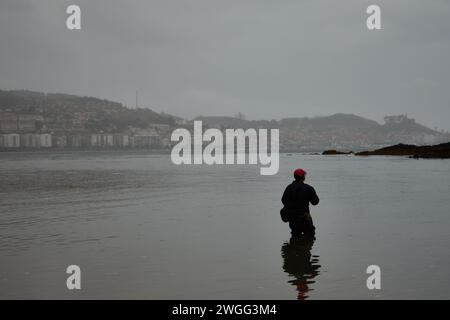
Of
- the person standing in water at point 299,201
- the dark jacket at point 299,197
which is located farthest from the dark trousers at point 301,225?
the dark jacket at point 299,197

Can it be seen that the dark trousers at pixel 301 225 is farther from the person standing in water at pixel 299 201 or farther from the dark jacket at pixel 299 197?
the dark jacket at pixel 299 197

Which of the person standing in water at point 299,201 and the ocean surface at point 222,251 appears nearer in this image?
the ocean surface at point 222,251

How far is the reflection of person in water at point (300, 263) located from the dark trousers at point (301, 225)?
248mm

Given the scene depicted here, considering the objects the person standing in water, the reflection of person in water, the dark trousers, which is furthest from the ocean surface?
the person standing in water

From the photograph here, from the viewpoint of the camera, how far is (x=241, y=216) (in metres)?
17.2

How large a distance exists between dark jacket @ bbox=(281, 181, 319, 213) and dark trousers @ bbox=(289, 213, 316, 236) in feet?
0.75

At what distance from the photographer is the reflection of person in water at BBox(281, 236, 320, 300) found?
8.27m

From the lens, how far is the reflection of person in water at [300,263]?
325 inches

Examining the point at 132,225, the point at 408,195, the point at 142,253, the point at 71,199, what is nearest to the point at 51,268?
the point at 142,253

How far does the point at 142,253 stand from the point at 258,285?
3.66 metres

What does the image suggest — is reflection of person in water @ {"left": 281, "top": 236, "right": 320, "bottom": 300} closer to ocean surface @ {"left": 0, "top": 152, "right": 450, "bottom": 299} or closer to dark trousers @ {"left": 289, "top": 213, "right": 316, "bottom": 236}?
ocean surface @ {"left": 0, "top": 152, "right": 450, "bottom": 299}

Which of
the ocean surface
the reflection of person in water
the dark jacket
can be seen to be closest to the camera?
the ocean surface

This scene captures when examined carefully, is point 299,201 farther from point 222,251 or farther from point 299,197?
point 222,251
